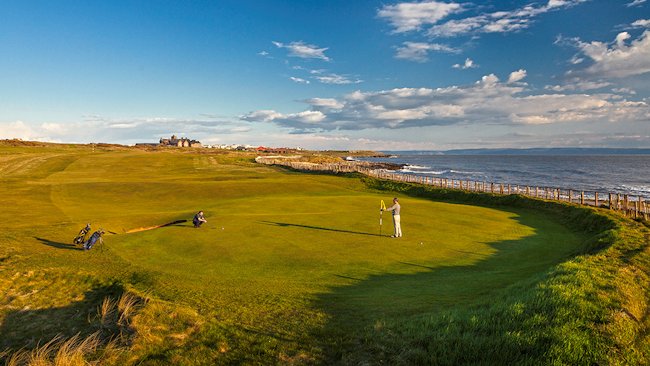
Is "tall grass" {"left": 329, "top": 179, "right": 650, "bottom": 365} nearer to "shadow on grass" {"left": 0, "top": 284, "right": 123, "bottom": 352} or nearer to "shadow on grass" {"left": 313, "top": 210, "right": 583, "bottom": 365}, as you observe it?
"shadow on grass" {"left": 313, "top": 210, "right": 583, "bottom": 365}

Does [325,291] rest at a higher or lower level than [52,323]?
higher

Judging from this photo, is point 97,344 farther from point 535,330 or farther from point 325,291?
point 535,330

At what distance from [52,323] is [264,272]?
6.17 m

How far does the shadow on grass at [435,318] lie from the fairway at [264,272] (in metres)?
0.07

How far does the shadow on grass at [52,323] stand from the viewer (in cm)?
963

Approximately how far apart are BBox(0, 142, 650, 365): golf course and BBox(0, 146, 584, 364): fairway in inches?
2.5

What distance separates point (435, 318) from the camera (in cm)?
878

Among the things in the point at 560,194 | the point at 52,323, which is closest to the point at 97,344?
the point at 52,323

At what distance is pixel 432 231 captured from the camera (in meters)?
20.8

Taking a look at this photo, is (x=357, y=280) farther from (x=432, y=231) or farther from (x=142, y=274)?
(x=432, y=231)

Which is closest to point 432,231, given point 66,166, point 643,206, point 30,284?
point 30,284

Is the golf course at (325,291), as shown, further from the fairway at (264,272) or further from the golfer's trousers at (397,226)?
the golfer's trousers at (397,226)

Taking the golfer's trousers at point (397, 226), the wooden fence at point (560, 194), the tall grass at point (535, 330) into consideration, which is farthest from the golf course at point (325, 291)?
the wooden fence at point (560, 194)

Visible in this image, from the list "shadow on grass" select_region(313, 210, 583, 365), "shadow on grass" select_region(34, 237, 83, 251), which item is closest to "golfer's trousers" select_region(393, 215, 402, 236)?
"shadow on grass" select_region(313, 210, 583, 365)
